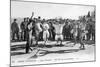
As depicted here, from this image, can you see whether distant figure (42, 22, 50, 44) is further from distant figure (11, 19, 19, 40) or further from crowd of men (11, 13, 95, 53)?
distant figure (11, 19, 19, 40)

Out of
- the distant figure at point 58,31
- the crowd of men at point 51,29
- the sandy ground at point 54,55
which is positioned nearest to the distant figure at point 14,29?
the crowd of men at point 51,29

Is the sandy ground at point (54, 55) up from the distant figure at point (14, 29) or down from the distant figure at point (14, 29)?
down

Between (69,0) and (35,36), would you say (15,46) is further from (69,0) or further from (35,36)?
(69,0)

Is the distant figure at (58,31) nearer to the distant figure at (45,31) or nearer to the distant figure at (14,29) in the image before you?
the distant figure at (45,31)

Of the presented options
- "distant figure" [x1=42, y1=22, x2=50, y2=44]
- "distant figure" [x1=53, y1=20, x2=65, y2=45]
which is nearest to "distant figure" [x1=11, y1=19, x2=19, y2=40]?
"distant figure" [x1=42, y1=22, x2=50, y2=44]

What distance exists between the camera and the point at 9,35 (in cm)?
244

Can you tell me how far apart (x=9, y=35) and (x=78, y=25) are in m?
0.96

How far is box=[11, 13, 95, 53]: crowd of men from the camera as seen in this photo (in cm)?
251

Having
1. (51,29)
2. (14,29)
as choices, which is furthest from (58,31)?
(14,29)

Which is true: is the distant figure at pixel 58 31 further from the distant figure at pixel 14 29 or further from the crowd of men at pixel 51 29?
the distant figure at pixel 14 29

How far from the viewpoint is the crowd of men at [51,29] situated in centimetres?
251

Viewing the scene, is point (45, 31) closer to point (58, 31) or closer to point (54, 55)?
point (58, 31)

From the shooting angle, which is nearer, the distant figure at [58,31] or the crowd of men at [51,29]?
the crowd of men at [51,29]

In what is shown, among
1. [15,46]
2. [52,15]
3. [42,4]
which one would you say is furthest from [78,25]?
[15,46]
